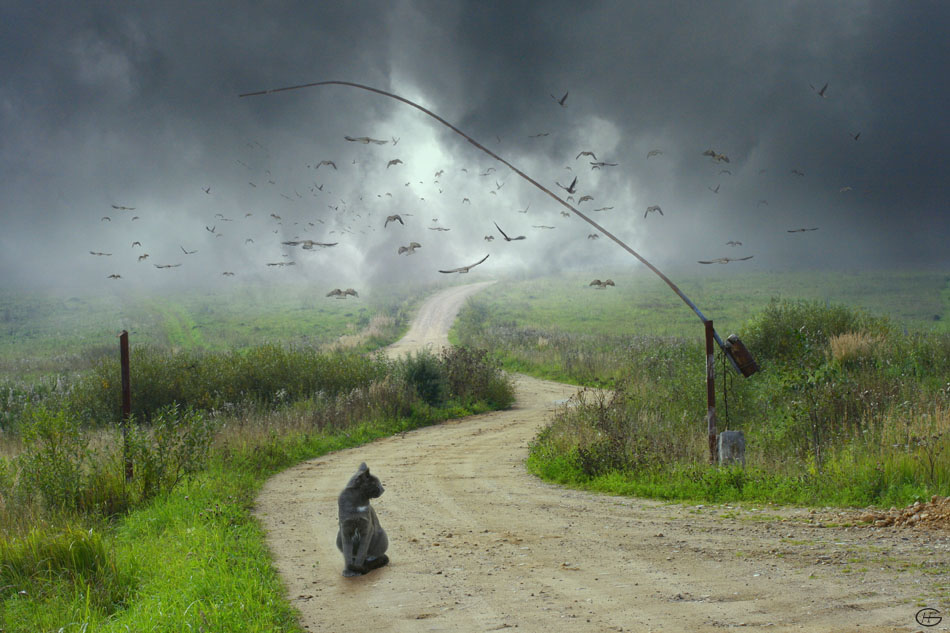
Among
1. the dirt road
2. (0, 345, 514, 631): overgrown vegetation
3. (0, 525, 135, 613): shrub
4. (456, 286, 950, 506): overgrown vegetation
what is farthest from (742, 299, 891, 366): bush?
(0, 525, 135, 613): shrub

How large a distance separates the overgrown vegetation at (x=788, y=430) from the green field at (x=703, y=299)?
20383 millimetres

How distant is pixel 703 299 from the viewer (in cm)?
6750

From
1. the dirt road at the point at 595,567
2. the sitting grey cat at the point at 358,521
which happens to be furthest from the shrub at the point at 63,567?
the sitting grey cat at the point at 358,521

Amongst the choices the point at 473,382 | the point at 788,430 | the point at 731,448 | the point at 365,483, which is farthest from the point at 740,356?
the point at 473,382

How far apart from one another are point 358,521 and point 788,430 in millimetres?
9468

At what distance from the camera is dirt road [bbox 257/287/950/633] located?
18.8 ft

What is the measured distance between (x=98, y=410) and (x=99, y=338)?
3438 centimetres

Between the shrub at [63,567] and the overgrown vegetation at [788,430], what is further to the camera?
the overgrown vegetation at [788,430]

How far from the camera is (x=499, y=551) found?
317 inches

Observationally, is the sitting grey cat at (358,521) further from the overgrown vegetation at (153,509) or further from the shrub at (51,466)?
the shrub at (51,466)

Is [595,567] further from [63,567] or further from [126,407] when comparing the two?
[126,407]

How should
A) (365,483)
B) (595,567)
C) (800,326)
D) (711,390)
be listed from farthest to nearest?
(800,326) < (711,390) < (595,567) < (365,483)

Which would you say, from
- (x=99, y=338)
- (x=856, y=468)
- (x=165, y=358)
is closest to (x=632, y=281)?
(x=99, y=338)
